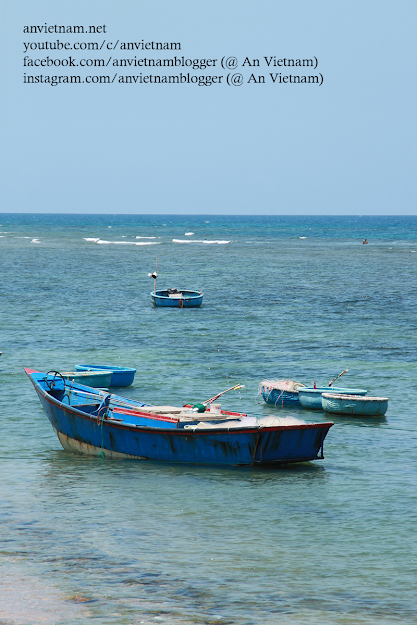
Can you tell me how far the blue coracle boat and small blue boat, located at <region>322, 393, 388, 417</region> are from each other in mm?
5243

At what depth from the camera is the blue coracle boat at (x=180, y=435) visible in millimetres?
19406

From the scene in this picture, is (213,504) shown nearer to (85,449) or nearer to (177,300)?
(85,449)

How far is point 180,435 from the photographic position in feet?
64.4

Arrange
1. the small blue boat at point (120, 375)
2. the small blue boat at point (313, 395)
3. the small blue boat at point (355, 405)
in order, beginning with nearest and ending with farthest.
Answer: the small blue boat at point (355, 405) → the small blue boat at point (313, 395) → the small blue boat at point (120, 375)

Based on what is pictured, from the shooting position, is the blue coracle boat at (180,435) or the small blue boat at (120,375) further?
the small blue boat at (120,375)

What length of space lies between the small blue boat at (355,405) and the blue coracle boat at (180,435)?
17.2ft

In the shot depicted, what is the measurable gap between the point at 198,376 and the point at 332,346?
378 inches

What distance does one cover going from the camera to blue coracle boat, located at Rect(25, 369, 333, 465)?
19.4 meters

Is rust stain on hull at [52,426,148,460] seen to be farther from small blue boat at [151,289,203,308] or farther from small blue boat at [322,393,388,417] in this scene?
small blue boat at [151,289,203,308]

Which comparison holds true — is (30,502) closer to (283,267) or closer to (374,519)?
(374,519)

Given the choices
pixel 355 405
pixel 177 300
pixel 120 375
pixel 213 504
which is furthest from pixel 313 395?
pixel 177 300

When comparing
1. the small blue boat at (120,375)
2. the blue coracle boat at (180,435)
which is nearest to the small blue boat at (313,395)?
the blue coracle boat at (180,435)

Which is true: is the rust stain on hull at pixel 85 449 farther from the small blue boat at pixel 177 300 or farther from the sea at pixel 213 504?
the small blue boat at pixel 177 300

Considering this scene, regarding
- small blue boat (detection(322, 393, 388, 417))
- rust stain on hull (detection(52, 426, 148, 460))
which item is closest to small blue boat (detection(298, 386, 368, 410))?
small blue boat (detection(322, 393, 388, 417))
